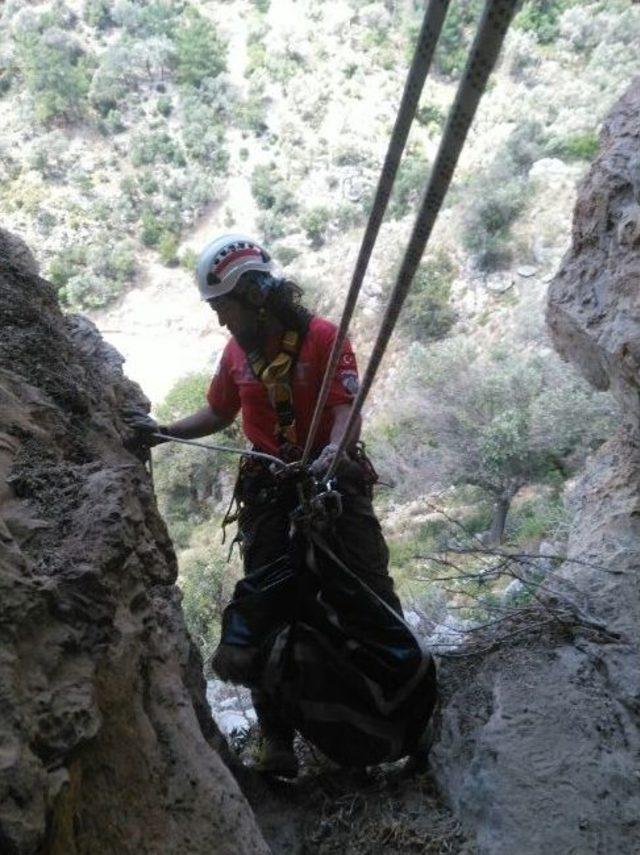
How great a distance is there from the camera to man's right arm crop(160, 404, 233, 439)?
2779mm

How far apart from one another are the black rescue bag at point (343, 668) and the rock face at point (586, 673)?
0.26 m

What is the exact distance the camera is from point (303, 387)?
8.44ft

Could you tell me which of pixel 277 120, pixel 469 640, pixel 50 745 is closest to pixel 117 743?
pixel 50 745

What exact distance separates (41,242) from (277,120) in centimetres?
1192

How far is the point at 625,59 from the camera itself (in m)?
22.6

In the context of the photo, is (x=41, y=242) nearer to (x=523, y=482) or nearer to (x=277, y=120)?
(x=277, y=120)

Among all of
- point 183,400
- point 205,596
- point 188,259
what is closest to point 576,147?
point 183,400

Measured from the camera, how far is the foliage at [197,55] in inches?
1247

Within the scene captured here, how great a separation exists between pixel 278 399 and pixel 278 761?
130cm

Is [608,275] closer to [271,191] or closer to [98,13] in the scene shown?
[271,191]

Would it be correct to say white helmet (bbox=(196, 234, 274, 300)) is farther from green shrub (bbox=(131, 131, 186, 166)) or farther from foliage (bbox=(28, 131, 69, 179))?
foliage (bbox=(28, 131, 69, 179))

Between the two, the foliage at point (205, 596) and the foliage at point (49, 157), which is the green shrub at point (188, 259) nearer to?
the foliage at point (49, 157)

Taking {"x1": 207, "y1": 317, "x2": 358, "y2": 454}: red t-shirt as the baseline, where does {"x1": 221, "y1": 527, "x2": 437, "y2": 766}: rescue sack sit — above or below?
below

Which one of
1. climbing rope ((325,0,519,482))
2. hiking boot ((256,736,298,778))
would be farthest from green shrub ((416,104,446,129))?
climbing rope ((325,0,519,482))
